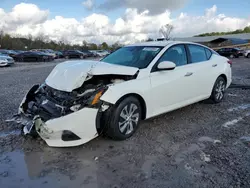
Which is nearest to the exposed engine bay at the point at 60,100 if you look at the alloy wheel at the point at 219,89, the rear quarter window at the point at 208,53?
the rear quarter window at the point at 208,53

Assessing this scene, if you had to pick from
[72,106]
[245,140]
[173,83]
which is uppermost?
[173,83]

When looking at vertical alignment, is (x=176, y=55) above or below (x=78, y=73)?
above

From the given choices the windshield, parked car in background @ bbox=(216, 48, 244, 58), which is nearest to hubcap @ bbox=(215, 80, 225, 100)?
the windshield

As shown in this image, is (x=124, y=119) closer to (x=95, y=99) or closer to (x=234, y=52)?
(x=95, y=99)

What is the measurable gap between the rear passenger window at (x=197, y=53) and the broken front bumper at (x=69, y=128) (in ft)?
8.89

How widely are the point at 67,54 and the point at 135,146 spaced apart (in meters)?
33.1

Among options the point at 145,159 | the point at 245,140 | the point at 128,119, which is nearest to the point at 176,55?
the point at 128,119

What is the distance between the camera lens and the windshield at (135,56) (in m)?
4.12

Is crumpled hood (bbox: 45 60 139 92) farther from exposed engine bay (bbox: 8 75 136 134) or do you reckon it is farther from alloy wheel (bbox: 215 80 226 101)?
alloy wheel (bbox: 215 80 226 101)

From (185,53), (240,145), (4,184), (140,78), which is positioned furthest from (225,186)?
(185,53)

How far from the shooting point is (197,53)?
5027 millimetres

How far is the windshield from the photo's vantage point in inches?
162

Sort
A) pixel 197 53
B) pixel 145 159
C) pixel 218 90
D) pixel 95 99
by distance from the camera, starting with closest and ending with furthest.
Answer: pixel 145 159, pixel 95 99, pixel 197 53, pixel 218 90

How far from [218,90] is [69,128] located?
13.2ft
